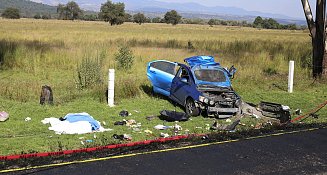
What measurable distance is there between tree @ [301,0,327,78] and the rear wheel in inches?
360

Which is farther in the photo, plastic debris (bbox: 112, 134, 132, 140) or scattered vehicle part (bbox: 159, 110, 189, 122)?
scattered vehicle part (bbox: 159, 110, 189, 122)

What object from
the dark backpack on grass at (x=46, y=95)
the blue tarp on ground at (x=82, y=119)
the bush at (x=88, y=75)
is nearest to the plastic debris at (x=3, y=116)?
the blue tarp on ground at (x=82, y=119)

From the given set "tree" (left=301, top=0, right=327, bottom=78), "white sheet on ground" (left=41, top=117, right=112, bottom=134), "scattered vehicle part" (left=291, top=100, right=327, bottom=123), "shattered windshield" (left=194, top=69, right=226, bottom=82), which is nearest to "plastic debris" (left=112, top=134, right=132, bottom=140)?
"white sheet on ground" (left=41, top=117, right=112, bottom=134)

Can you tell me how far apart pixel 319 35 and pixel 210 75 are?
27.0 ft

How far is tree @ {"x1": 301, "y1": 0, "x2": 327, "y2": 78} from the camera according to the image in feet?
56.1

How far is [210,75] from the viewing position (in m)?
11.4

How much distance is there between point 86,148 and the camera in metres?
6.83

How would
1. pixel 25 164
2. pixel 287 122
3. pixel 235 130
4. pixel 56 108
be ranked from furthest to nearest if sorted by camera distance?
pixel 56 108
pixel 287 122
pixel 235 130
pixel 25 164

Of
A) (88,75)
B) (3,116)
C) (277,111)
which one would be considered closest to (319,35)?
(277,111)

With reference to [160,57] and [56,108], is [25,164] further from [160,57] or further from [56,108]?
[160,57]

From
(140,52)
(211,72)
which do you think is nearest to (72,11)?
(140,52)

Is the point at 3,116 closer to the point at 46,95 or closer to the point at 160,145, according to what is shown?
the point at 46,95

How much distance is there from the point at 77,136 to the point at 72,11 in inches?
5740

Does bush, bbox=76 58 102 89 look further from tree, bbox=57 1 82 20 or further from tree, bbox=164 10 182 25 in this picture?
tree, bbox=57 1 82 20
